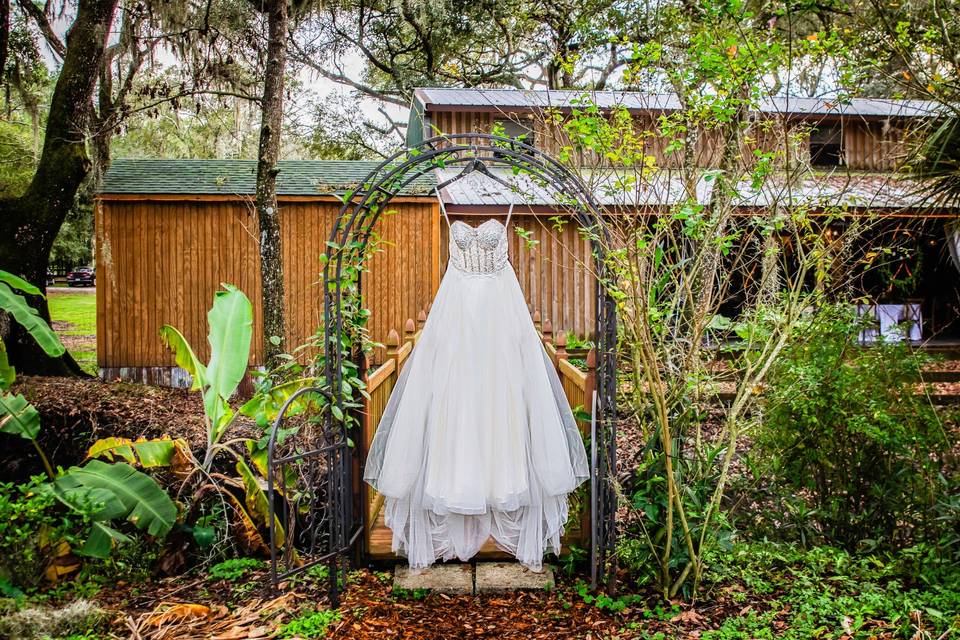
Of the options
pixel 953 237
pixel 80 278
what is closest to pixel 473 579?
pixel 953 237

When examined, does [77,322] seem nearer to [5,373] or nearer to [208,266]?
[208,266]

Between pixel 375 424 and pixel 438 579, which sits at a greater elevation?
pixel 375 424

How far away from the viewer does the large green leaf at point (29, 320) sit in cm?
502

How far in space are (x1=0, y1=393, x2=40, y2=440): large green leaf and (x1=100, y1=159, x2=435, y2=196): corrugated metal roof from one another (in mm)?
5207

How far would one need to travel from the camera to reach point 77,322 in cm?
1814

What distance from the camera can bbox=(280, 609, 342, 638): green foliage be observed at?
357 centimetres

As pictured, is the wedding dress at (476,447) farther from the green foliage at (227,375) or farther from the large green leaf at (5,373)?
the large green leaf at (5,373)

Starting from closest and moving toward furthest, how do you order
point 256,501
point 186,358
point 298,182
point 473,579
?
point 473,579 → point 256,501 → point 186,358 → point 298,182

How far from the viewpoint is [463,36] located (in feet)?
59.2

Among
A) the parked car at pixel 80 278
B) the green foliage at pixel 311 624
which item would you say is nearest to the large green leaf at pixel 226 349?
the green foliage at pixel 311 624

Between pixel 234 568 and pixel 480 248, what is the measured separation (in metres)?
2.83

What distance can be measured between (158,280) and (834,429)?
932cm

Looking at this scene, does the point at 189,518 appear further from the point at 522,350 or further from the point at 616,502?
the point at 616,502

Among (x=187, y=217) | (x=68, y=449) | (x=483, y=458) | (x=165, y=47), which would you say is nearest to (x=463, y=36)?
(x=165, y=47)
